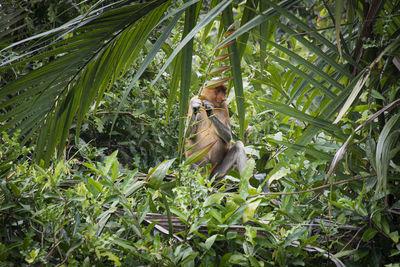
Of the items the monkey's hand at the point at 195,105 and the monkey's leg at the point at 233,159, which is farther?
the monkey's leg at the point at 233,159

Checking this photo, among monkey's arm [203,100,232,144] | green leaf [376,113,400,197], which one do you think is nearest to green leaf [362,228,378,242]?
green leaf [376,113,400,197]

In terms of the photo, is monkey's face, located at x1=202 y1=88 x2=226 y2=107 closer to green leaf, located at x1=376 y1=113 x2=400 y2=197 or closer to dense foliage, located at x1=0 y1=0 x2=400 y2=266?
dense foliage, located at x1=0 y1=0 x2=400 y2=266

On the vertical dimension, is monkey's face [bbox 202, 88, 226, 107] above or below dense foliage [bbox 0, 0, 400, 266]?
below

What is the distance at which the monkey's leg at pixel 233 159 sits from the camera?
146 inches

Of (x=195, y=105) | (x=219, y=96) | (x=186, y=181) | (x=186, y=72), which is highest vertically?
(x=186, y=72)

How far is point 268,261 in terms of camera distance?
54.9 inches

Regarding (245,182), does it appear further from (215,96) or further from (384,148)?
(215,96)

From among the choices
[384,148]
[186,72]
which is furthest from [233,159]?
[384,148]

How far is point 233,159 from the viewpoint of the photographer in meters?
3.79

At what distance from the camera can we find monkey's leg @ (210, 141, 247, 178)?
3717 millimetres

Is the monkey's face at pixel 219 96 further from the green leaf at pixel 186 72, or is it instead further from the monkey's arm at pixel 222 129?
the green leaf at pixel 186 72

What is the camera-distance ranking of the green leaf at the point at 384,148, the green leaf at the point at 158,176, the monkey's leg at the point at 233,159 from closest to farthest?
the green leaf at the point at 384,148 → the green leaf at the point at 158,176 → the monkey's leg at the point at 233,159

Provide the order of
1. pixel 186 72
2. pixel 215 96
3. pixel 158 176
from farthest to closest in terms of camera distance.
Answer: pixel 215 96
pixel 158 176
pixel 186 72

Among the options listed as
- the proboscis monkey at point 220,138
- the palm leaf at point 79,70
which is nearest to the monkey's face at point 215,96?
the proboscis monkey at point 220,138
